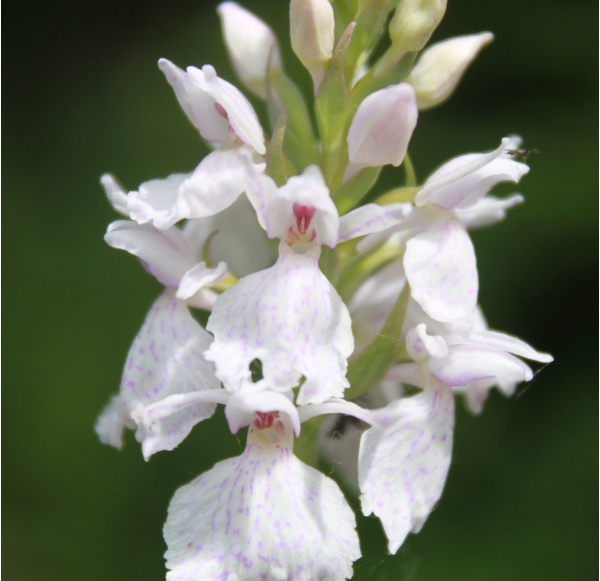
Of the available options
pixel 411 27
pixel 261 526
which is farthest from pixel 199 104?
pixel 261 526

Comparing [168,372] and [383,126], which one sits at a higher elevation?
[383,126]

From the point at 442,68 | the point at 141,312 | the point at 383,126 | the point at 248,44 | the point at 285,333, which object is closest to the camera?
the point at 285,333

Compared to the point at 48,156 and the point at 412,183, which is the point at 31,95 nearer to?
the point at 48,156

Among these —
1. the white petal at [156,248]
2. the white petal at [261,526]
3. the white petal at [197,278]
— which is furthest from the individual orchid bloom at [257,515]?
the white petal at [156,248]

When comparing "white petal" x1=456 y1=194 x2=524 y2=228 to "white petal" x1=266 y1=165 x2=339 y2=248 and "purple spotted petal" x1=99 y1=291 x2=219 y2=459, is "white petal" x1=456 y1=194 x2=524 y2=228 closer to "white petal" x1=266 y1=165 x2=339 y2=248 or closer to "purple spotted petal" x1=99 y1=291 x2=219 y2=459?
"white petal" x1=266 y1=165 x2=339 y2=248

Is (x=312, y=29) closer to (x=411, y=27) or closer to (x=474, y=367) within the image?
(x=411, y=27)

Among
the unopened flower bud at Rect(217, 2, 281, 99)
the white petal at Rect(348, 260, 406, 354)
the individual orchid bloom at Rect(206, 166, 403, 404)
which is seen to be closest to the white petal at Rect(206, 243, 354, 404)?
the individual orchid bloom at Rect(206, 166, 403, 404)

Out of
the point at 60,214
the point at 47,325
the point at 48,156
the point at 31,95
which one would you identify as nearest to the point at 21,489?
the point at 47,325
